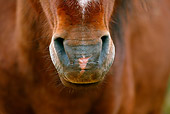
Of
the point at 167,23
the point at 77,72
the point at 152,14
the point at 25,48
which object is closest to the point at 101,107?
the point at 25,48

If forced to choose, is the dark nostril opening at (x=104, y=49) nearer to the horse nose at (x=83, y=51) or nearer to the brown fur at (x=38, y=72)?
the horse nose at (x=83, y=51)

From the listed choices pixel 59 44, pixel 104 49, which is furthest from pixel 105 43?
pixel 59 44

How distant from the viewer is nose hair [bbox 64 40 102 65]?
1.87 meters

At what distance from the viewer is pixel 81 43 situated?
1.87 metres

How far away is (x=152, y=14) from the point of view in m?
3.82

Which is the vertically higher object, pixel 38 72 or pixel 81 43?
pixel 81 43

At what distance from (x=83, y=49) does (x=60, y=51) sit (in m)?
0.14

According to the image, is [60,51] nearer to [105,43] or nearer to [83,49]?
[83,49]

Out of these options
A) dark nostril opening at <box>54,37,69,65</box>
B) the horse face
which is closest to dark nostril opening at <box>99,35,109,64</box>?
the horse face

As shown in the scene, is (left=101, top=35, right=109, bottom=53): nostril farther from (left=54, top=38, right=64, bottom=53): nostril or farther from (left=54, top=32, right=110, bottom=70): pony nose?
(left=54, top=38, right=64, bottom=53): nostril

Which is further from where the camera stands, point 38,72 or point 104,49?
point 38,72

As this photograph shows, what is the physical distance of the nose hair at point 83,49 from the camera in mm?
1867

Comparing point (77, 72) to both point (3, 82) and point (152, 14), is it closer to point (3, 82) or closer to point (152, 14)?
point (3, 82)

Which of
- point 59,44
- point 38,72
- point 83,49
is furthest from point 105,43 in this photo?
point 38,72
